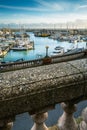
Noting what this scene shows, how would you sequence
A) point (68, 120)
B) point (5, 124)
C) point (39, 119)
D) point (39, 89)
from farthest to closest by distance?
point (68, 120) < point (39, 119) < point (5, 124) < point (39, 89)

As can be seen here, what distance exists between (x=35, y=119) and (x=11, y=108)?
0.35 meters

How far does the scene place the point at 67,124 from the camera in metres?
1.56

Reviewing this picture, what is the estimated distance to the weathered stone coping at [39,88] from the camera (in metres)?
1.08

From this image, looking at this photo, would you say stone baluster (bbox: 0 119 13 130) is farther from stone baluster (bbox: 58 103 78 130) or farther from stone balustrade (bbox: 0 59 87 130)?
stone baluster (bbox: 58 103 78 130)

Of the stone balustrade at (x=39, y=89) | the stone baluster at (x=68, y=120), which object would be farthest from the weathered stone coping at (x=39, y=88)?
the stone baluster at (x=68, y=120)

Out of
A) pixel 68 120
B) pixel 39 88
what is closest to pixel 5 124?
pixel 39 88

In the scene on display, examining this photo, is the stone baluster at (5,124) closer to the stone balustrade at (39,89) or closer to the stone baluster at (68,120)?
the stone balustrade at (39,89)

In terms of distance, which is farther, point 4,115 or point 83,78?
point 83,78

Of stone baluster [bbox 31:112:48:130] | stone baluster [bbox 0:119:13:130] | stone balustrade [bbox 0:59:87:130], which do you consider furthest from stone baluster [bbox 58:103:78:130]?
stone baluster [bbox 0:119:13:130]

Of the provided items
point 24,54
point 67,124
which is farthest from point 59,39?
point 67,124

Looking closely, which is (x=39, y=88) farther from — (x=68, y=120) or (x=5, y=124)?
(x=68, y=120)

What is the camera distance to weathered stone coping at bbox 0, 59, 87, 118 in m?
1.08

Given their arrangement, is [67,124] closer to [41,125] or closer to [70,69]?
[41,125]

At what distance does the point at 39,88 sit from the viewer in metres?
1.15
